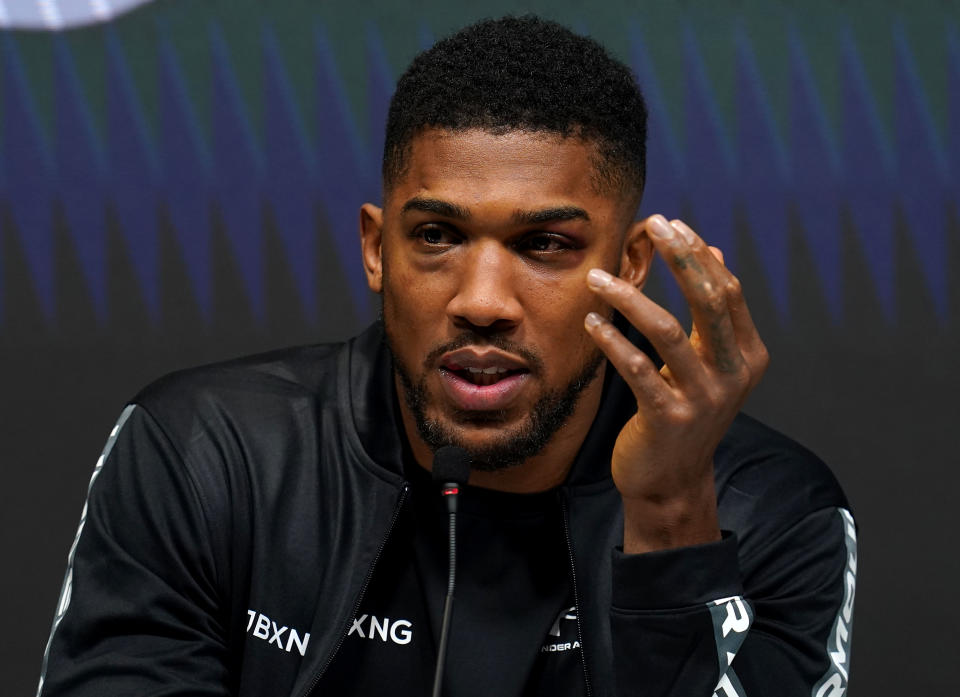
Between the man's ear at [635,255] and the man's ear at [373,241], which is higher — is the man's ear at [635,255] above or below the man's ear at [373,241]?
below

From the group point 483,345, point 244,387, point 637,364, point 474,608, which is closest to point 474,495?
point 474,608

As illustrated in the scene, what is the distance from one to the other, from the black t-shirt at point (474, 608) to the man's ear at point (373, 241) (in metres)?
0.30

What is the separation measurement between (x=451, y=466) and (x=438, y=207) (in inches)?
14.1

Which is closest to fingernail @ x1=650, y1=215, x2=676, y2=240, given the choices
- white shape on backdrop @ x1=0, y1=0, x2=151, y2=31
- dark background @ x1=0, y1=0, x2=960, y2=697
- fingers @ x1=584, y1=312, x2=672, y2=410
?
fingers @ x1=584, y1=312, x2=672, y2=410

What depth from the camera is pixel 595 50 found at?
182 cm

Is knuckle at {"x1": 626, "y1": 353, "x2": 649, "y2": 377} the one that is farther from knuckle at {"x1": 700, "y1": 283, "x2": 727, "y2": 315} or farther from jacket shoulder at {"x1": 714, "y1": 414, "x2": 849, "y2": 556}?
jacket shoulder at {"x1": 714, "y1": 414, "x2": 849, "y2": 556}

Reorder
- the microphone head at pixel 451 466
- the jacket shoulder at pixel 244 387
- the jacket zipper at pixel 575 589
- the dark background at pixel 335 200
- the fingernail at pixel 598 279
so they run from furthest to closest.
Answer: the dark background at pixel 335 200
the jacket shoulder at pixel 244 387
the jacket zipper at pixel 575 589
the microphone head at pixel 451 466
the fingernail at pixel 598 279

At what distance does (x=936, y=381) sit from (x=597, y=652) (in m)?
1.22

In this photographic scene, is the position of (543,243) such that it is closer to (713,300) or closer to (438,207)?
(438,207)

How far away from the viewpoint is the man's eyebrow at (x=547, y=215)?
1.67 metres

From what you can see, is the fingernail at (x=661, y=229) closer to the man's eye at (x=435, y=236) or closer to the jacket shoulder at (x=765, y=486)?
the man's eye at (x=435, y=236)

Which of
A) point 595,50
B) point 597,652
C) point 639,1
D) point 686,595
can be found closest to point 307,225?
point 639,1

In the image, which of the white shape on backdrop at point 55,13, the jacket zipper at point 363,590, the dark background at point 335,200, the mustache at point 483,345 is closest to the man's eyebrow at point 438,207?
the mustache at point 483,345

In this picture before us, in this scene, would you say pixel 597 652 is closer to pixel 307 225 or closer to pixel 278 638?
pixel 278 638
